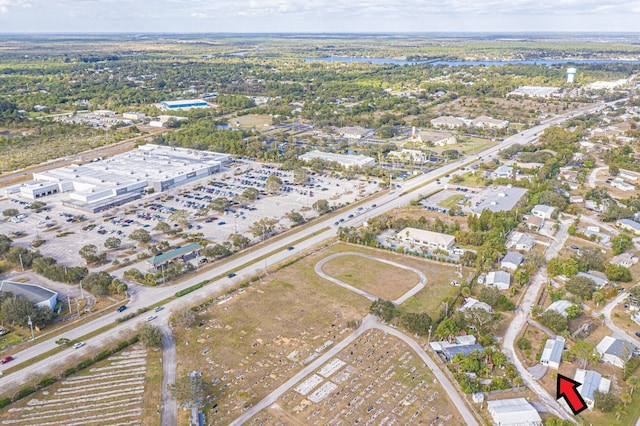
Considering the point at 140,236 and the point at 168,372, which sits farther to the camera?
the point at 140,236

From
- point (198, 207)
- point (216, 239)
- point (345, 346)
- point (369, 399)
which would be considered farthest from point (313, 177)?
point (369, 399)

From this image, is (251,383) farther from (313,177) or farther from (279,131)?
(279,131)

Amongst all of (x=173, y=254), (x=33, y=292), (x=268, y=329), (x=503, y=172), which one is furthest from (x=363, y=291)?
(x=503, y=172)

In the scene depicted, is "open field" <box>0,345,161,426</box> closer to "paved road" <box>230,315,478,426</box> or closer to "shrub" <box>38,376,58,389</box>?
"shrub" <box>38,376,58,389</box>

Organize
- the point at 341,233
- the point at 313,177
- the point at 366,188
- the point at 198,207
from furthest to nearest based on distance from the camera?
the point at 313,177, the point at 366,188, the point at 198,207, the point at 341,233

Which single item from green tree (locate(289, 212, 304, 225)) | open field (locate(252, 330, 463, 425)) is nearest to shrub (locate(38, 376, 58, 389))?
open field (locate(252, 330, 463, 425))

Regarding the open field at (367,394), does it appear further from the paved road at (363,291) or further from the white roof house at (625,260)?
the white roof house at (625,260)

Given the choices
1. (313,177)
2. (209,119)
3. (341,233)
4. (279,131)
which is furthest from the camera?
(209,119)

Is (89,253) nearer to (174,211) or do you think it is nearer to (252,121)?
(174,211)

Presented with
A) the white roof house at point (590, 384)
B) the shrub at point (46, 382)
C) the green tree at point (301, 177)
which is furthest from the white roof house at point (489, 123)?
the shrub at point (46, 382)
